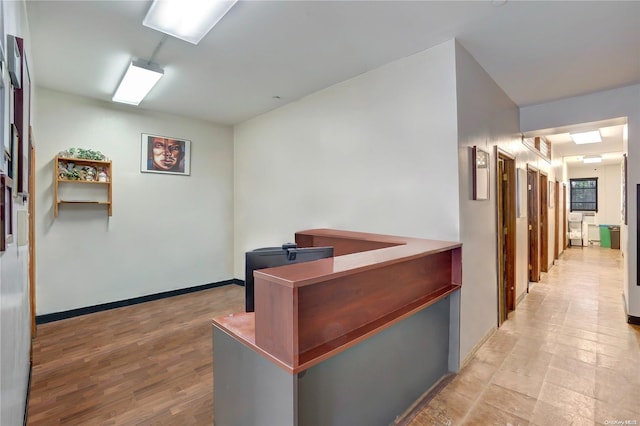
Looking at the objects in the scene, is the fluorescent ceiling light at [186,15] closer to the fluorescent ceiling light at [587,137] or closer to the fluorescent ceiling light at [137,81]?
the fluorescent ceiling light at [137,81]

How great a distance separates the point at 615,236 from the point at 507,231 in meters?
8.65

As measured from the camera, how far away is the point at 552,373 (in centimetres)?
261

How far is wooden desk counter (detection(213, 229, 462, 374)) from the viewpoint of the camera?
128 cm

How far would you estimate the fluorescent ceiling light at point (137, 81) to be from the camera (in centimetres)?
309

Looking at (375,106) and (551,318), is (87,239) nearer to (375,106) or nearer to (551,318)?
(375,106)

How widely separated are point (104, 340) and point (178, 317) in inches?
32.7

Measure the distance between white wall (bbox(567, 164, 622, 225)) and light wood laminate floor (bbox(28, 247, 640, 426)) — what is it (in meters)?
8.05

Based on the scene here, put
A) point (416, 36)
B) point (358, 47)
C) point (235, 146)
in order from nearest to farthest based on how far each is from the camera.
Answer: point (416, 36) < point (358, 47) < point (235, 146)

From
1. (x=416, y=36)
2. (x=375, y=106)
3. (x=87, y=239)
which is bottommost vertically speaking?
(x=87, y=239)

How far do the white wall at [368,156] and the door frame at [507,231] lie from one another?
1.43 m

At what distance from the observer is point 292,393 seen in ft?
4.15

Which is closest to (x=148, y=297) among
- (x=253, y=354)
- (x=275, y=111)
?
(x=275, y=111)

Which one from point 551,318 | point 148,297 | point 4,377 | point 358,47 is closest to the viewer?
point 4,377

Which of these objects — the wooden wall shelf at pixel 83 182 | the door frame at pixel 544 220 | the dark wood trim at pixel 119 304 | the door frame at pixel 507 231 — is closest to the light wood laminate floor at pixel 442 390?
the dark wood trim at pixel 119 304
